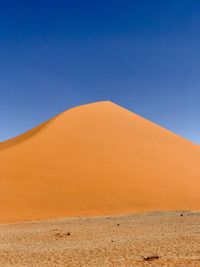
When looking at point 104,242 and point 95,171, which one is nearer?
point 104,242

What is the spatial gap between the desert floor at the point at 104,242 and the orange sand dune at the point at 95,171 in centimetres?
389

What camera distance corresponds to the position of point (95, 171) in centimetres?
2825

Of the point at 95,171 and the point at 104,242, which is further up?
the point at 95,171

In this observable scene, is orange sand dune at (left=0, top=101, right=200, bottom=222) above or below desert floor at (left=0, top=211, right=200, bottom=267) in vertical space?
above

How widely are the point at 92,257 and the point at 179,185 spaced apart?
18.8 m

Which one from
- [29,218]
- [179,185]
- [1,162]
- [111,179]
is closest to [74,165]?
[111,179]

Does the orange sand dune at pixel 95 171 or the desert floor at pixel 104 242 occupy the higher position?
the orange sand dune at pixel 95 171

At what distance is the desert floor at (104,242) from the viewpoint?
9.73 m

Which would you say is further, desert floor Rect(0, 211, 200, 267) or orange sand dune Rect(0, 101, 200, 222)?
orange sand dune Rect(0, 101, 200, 222)

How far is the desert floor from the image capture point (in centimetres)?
973

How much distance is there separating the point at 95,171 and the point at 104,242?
1585 cm

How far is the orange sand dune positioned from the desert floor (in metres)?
3.89

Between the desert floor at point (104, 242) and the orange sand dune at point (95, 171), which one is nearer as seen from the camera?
the desert floor at point (104, 242)

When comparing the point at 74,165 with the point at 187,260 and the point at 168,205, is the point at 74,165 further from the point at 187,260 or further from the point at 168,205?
the point at 187,260
